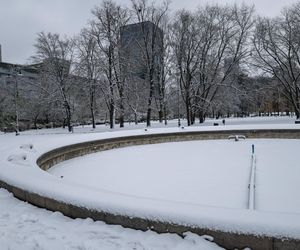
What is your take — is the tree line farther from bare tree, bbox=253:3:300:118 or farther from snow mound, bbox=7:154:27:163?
snow mound, bbox=7:154:27:163

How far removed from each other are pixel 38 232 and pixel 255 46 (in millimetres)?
37228

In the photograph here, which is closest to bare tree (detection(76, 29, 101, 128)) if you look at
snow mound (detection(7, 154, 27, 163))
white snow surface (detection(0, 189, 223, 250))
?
snow mound (detection(7, 154, 27, 163))

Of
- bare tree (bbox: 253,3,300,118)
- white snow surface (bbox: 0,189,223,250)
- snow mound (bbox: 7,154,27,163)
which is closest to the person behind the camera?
white snow surface (bbox: 0,189,223,250)

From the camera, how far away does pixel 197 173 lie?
1137 centimetres

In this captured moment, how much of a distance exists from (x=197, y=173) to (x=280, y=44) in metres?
29.9

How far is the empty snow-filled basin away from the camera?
8594 millimetres

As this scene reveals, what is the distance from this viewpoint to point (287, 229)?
3.59 m

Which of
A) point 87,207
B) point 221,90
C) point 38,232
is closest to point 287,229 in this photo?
point 87,207

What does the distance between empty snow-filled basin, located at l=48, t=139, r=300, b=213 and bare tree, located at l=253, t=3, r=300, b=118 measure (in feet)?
67.3

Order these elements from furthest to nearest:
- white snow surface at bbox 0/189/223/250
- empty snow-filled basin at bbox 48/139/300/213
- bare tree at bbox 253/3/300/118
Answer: bare tree at bbox 253/3/300/118 → empty snow-filled basin at bbox 48/139/300/213 → white snow surface at bbox 0/189/223/250

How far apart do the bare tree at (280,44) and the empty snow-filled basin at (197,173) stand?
2052 cm

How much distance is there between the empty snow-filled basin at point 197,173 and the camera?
8594 mm

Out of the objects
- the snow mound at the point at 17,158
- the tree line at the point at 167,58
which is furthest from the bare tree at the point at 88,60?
the snow mound at the point at 17,158

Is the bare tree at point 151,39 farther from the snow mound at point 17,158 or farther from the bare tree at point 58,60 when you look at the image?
the snow mound at point 17,158
